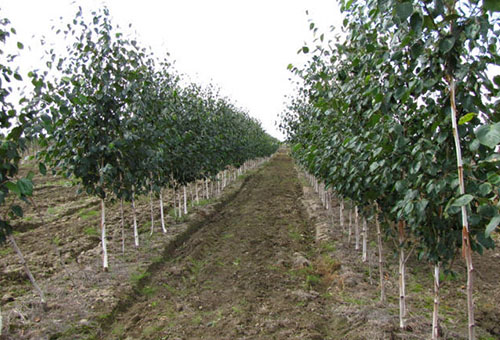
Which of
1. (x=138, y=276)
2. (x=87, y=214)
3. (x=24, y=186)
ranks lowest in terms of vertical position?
(x=138, y=276)

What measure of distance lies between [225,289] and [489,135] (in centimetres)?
559

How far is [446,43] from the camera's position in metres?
2.18

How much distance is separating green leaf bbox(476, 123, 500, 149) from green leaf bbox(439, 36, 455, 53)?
0.74 meters

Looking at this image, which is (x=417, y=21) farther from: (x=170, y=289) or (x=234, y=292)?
(x=170, y=289)

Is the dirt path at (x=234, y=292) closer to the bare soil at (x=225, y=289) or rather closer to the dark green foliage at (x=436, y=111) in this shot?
the bare soil at (x=225, y=289)

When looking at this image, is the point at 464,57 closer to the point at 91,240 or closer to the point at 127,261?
the point at 127,261

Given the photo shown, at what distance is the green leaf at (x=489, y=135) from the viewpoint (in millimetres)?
1597

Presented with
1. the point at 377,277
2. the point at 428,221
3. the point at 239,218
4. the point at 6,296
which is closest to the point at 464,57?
the point at 428,221

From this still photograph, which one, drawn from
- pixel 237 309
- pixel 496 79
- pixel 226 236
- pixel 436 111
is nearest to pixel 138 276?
pixel 237 309

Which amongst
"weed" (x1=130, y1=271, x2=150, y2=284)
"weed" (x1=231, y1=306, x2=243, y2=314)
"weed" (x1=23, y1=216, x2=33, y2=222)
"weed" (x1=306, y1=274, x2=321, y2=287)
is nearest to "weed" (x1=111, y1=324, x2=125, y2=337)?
"weed" (x1=130, y1=271, x2=150, y2=284)

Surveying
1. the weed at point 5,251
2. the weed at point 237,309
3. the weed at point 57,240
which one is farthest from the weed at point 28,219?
the weed at point 237,309

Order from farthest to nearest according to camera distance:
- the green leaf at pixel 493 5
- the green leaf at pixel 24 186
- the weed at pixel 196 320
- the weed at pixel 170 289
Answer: the weed at pixel 170 289 → the weed at pixel 196 320 → the green leaf at pixel 24 186 → the green leaf at pixel 493 5

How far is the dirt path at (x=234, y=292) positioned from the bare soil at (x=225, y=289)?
23 mm

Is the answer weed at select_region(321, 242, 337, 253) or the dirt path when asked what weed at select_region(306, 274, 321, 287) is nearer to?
the dirt path
